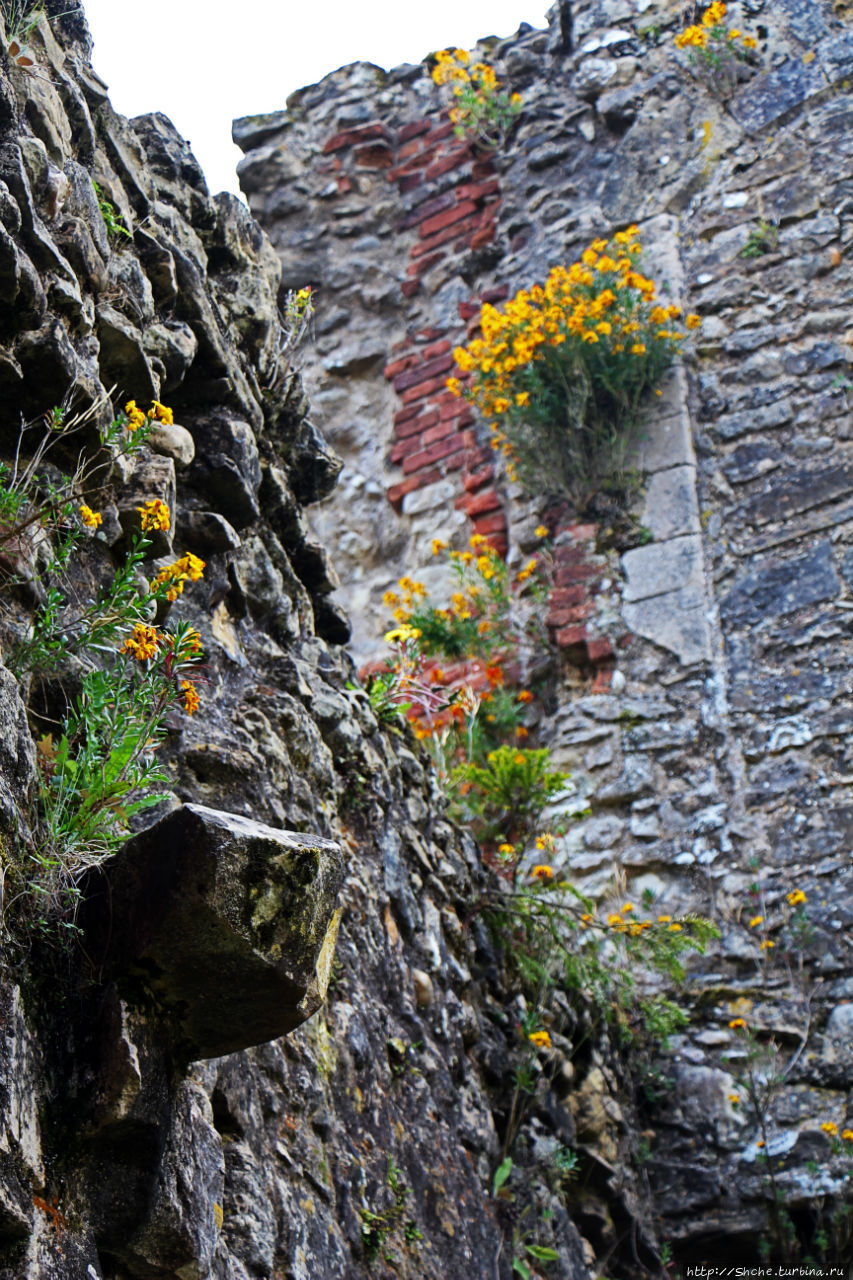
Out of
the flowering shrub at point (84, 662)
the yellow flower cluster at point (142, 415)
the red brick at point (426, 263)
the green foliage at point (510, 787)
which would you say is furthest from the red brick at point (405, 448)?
the flowering shrub at point (84, 662)

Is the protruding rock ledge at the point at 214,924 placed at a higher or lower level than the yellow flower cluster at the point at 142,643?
lower

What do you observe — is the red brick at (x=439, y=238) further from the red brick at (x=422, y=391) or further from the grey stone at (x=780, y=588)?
the grey stone at (x=780, y=588)

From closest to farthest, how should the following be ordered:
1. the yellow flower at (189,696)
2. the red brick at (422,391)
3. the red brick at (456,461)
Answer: the yellow flower at (189,696), the red brick at (456,461), the red brick at (422,391)

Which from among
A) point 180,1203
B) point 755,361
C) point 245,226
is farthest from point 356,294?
point 180,1203

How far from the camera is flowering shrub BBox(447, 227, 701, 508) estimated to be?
5.41 meters

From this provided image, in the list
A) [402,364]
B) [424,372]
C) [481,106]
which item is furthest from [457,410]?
[481,106]

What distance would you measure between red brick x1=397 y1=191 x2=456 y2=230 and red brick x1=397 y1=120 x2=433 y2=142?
0.48 m

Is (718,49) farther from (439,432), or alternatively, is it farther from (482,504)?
(482,504)

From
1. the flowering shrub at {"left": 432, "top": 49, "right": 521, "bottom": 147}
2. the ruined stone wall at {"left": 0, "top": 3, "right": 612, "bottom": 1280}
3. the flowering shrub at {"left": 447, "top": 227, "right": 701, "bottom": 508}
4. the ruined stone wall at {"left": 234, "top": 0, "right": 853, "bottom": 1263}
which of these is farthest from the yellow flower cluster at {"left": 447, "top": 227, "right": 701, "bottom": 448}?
the ruined stone wall at {"left": 0, "top": 3, "right": 612, "bottom": 1280}

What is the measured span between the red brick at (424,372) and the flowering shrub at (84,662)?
4.24 m

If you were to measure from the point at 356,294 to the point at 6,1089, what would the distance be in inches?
225

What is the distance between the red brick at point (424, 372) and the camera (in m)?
6.32

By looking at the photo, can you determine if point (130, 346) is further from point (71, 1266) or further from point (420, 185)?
point (420, 185)

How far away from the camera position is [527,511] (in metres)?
5.64
